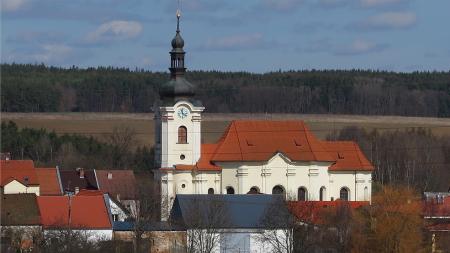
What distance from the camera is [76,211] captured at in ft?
219

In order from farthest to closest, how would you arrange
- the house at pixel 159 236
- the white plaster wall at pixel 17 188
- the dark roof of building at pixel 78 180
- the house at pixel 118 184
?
the dark roof of building at pixel 78 180, the house at pixel 118 184, the white plaster wall at pixel 17 188, the house at pixel 159 236

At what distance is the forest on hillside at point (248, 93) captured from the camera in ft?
483

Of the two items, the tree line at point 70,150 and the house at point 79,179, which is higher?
the tree line at point 70,150

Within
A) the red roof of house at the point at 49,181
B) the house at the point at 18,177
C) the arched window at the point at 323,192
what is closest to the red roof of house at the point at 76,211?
the house at the point at 18,177

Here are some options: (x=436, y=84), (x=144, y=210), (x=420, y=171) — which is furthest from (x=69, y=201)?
(x=436, y=84)

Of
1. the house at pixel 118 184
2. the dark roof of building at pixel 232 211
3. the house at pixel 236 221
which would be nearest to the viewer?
the house at pixel 236 221

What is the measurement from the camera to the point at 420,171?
341ft

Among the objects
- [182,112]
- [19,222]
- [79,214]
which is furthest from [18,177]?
[19,222]

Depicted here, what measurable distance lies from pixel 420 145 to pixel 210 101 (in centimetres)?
4019

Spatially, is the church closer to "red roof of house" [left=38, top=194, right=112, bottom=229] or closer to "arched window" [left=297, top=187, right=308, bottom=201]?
"arched window" [left=297, top=187, right=308, bottom=201]

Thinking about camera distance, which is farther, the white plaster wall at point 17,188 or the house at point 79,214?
the white plaster wall at point 17,188

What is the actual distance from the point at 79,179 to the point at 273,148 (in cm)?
1072

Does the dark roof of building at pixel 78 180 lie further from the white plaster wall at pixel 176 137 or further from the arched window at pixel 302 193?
the arched window at pixel 302 193

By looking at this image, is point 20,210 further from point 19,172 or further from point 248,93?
point 248,93
